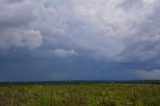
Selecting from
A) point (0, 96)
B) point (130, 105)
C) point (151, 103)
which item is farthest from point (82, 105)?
point (0, 96)

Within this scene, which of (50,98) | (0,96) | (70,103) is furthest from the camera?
(0,96)

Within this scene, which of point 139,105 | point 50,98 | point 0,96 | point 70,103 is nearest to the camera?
point 139,105

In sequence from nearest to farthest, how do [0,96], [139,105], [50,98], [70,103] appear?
[139,105]
[70,103]
[50,98]
[0,96]

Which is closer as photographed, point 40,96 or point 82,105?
point 82,105

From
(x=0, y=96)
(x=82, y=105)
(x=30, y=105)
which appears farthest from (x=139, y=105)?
(x=0, y=96)

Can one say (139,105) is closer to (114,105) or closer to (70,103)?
(114,105)

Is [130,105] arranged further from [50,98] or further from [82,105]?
[50,98]

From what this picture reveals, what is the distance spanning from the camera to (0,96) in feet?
93.3

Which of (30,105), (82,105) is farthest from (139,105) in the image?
(30,105)

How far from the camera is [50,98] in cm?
2556

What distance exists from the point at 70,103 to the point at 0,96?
775 cm

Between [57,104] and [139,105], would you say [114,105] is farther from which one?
[57,104]

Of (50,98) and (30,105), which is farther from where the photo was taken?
(50,98)

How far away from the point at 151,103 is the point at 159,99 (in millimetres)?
617
